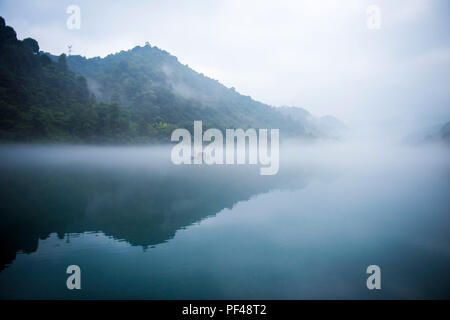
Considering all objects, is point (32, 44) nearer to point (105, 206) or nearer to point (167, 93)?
point (167, 93)

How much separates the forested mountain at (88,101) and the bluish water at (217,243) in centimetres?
3528

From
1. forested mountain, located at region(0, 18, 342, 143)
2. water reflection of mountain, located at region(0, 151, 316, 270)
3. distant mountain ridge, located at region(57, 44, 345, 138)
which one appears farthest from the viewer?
distant mountain ridge, located at region(57, 44, 345, 138)

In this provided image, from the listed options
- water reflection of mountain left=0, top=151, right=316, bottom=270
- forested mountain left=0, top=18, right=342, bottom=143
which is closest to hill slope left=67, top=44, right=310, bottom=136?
forested mountain left=0, top=18, right=342, bottom=143

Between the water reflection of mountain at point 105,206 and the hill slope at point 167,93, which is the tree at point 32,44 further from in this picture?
the water reflection of mountain at point 105,206

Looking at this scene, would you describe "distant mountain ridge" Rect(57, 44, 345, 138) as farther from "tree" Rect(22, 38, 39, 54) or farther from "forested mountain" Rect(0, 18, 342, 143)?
"tree" Rect(22, 38, 39, 54)

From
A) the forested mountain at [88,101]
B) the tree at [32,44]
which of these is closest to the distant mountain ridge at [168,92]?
the forested mountain at [88,101]

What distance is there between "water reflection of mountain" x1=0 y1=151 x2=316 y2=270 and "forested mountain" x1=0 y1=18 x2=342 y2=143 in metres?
30.5

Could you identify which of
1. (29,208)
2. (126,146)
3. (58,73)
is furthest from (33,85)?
(29,208)

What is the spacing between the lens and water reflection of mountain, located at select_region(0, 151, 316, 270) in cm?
1093

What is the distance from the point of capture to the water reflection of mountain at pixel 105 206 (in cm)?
1093

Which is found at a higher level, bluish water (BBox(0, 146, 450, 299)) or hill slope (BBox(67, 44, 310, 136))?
hill slope (BBox(67, 44, 310, 136))

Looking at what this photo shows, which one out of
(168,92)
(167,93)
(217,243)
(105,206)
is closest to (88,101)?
(167,93)

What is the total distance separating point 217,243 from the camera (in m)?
10.6
